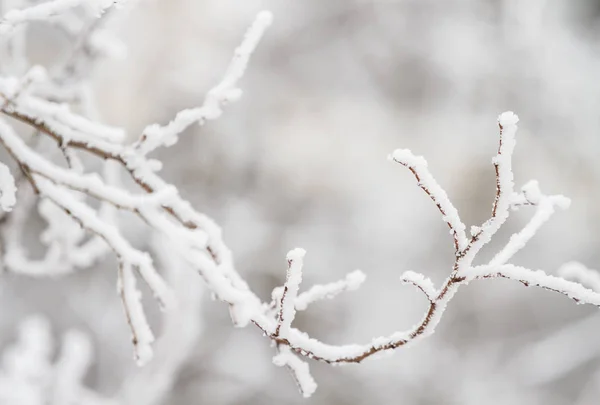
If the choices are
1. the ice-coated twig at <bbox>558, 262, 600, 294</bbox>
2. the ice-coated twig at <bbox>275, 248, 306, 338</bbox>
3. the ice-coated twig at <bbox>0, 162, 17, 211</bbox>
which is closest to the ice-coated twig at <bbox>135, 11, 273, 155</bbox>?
the ice-coated twig at <bbox>0, 162, 17, 211</bbox>

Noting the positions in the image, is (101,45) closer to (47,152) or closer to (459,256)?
(47,152)

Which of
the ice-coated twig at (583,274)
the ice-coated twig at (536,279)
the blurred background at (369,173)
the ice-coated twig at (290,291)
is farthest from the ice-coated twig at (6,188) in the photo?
the blurred background at (369,173)

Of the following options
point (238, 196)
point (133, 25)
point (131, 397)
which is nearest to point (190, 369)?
point (238, 196)

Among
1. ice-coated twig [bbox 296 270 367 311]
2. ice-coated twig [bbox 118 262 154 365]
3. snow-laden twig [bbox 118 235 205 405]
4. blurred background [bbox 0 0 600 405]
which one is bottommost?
ice-coated twig [bbox 118 262 154 365]

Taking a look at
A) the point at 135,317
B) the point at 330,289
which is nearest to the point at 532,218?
the point at 330,289

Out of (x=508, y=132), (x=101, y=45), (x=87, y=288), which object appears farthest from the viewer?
(x=87, y=288)

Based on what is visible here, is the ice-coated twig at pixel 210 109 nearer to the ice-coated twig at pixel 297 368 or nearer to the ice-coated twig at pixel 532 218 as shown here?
the ice-coated twig at pixel 297 368

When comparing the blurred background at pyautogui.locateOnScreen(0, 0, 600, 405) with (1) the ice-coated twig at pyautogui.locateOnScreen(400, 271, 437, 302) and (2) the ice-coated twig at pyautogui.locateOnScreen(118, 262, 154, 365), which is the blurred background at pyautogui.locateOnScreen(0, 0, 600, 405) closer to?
(2) the ice-coated twig at pyautogui.locateOnScreen(118, 262, 154, 365)
